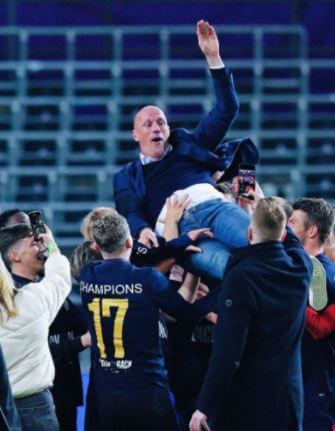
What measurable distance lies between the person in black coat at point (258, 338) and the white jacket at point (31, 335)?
763 mm

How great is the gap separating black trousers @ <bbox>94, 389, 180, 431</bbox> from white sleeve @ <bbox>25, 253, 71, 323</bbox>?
1.50ft

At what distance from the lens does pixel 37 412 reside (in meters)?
4.70

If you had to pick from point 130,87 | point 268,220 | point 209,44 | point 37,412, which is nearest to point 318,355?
point 268,220

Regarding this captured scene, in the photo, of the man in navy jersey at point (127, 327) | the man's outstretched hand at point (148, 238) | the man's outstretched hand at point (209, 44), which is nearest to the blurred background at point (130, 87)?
the man's outstretched hand at point (148, 238)

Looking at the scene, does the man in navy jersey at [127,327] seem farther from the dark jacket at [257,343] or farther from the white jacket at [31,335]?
the dark jacket at [257,343]

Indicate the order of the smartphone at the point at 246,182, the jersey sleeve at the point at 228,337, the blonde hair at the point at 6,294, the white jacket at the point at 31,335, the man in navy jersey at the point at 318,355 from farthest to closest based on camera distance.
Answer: the man in navy jersey at the point at 318,355
the smartphone at the point at 246,182
the white jacket at the point at 31,335
the blonde hair at the point at 6,294
the jersey sleeve at the point at 228,337

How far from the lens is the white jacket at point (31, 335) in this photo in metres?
4.57

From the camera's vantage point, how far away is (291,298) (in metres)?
4.40

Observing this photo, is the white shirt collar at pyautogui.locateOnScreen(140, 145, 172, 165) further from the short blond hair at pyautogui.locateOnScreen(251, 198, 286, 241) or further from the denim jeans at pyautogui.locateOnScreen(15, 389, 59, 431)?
the denim jeans at pyautogui.locateOnScreen(15, 389, 59, 431)

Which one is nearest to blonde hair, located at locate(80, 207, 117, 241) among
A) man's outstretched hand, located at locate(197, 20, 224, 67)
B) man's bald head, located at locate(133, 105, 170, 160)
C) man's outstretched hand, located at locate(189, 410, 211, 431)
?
man's bald head, located at locate(133, 105, 170, 160)

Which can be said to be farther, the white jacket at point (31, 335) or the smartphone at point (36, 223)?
the smartphone at point (36, 223)

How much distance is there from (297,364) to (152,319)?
0.66m

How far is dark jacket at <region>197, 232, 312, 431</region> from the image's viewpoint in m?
4.29

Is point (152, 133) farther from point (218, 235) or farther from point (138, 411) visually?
point (138, 411)
